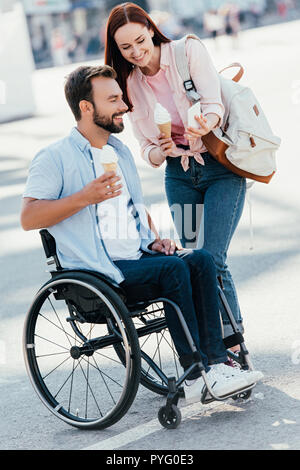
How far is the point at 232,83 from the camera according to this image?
12.8 feet

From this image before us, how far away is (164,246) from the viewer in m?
3.71

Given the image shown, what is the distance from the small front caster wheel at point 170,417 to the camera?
3422 mm

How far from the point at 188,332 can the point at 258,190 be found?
5.09 m

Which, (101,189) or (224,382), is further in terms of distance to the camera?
(224,382)

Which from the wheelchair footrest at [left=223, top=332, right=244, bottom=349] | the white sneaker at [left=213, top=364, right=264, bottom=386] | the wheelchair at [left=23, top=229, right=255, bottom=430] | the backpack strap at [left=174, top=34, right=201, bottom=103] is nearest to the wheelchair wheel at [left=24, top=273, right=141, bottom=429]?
the wheelchair at [left=23, top=229, right=255, bottom=430]

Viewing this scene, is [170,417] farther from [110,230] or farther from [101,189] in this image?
[101,189]

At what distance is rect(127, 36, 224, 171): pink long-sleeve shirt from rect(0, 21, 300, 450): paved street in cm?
117

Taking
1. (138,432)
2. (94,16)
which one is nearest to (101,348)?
(138,432)

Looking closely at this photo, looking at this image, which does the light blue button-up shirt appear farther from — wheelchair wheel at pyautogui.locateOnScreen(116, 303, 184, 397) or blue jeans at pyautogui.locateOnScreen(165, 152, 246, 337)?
blue jeans at pyautogui.locateOnScreen(165, 152, 246, 337)

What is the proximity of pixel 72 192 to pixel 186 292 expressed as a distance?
66 cm

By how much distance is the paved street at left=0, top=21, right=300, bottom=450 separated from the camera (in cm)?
338

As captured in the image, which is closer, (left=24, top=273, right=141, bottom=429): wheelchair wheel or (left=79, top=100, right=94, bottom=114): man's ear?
(left=24, top=273, right=141, bottom=429): wheelchair wheel

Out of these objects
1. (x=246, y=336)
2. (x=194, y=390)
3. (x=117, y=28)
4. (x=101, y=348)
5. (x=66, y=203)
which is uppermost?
(x=117, y=28)
